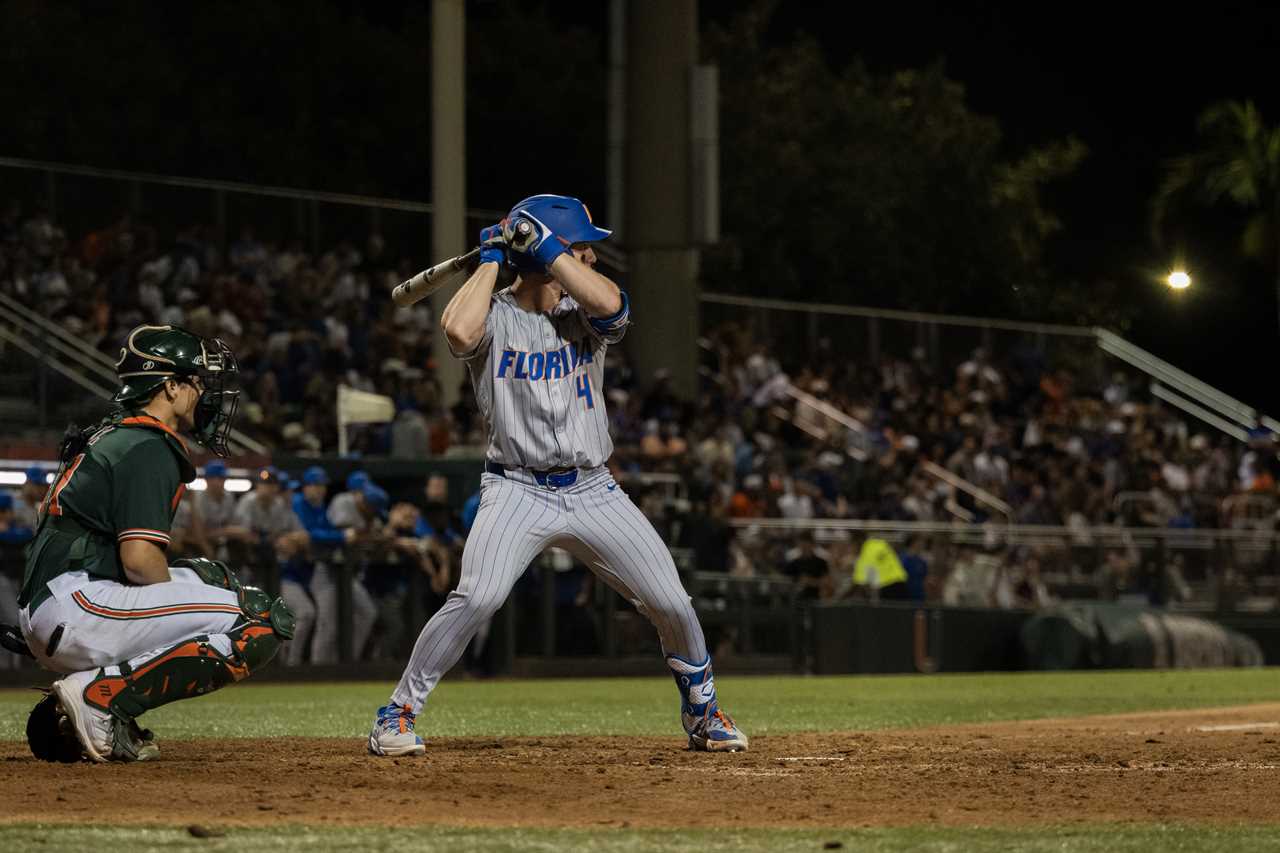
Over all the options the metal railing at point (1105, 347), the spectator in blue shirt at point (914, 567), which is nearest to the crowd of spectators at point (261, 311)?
the spectator in blue shirt at point (914, 567)

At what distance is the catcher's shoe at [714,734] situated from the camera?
7352mm

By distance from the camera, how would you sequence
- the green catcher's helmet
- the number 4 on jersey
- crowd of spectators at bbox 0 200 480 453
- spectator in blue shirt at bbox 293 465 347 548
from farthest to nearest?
1. crowd of spectators at bbox 0 200 480 453
2. spectator in blue shirt at bbox 293 465 347 548
3. the number 4 on jersey
4. the green catcher's helmet

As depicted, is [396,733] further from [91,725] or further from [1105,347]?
[1105,347]

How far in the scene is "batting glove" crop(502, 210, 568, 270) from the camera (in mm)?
6797

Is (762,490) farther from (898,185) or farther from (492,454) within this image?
(898,185)

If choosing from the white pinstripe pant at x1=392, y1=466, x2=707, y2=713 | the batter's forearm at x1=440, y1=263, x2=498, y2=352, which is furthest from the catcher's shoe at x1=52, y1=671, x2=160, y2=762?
the batter's forearm at x1=440, y1=263, x2=498, y2=352

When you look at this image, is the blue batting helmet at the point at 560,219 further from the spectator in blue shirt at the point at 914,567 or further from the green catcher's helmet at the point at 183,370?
the spectator in blue shirt at the point at 914,567

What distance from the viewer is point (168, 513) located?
6.27 meters

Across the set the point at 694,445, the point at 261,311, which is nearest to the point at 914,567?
the point at 694,445

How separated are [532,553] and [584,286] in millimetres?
981

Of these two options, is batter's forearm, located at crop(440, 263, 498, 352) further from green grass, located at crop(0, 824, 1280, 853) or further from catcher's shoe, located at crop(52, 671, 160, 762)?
green grass, located at crop(0, 824, 1280, 853)

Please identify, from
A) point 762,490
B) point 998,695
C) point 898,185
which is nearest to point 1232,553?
point 762,490

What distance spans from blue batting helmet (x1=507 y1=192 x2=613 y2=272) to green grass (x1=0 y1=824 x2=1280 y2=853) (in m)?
2.52

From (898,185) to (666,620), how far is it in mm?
36473
